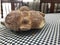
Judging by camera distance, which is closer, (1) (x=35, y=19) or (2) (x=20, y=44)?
(2) (x=20, y=44)

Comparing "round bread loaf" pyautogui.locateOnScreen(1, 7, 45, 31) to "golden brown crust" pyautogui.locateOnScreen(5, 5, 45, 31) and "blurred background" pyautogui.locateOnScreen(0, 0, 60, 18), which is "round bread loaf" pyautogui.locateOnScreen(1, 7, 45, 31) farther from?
"blurred background" pyautogui.locateOnScreen(0, 0, 60, 18)

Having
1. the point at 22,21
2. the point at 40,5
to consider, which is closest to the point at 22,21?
the point at 22,21

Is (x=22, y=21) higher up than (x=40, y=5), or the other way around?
(x=40, y=5)

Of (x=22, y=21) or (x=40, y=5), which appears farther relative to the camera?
(x=40, y=5)

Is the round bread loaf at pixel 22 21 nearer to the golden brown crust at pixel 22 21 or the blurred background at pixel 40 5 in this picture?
the golden brown crust at pixel 22 21


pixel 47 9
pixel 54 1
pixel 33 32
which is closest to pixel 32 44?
pixel 33 32

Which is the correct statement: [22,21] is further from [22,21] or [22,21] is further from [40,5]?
[40,5]

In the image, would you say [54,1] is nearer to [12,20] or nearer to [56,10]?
[56,10]

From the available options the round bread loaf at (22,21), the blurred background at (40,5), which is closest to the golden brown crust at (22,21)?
the round bread loaf at (22,21)

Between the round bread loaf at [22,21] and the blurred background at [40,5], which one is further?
the blurred background at [40,5]

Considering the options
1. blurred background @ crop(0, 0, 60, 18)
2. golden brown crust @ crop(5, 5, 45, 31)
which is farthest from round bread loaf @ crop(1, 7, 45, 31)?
blurred background @ crop(0, 0, 60, 18)

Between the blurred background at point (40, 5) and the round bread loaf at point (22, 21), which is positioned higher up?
the blurred background at point (40, 5)
